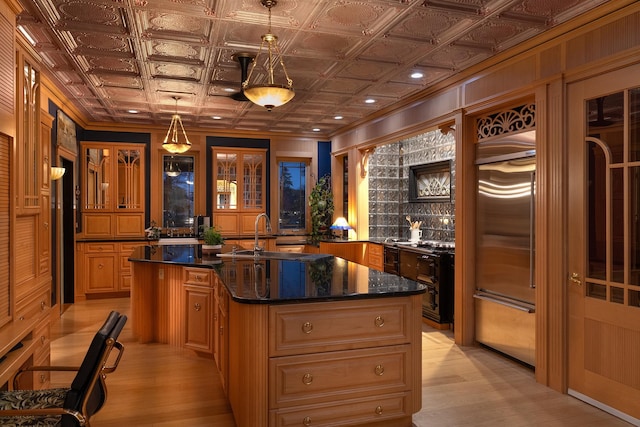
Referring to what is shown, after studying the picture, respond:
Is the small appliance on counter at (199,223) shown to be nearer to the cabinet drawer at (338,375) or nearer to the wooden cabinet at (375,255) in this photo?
the wooden cabinet at (375,255)

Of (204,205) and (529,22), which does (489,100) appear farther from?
(204,205)

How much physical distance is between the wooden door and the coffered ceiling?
0.73 meters

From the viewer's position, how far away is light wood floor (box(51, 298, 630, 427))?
10.1 ft

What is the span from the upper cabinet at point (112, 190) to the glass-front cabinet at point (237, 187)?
130cm

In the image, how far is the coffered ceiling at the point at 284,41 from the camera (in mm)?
3324

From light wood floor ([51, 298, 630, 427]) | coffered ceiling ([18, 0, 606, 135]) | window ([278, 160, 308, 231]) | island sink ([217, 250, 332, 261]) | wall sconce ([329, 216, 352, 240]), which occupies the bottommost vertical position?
light wood floor ([51, 298, 630, 427])

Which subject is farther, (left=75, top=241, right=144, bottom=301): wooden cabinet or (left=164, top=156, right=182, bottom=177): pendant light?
(left=164, top=156, right=182, bottom=177): pendant light

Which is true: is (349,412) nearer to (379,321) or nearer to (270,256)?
(379,321)

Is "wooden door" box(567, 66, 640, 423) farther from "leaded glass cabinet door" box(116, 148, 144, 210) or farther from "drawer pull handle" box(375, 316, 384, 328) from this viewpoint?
"leaded glass cabinet door" box(116, 148, 144, 210)

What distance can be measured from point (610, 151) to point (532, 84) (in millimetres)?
936

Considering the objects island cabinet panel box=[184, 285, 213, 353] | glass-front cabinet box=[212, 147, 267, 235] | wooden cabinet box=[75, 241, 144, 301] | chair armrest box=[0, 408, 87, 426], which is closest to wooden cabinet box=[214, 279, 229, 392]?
island cabinet panel box=[184, 285, 213, 353]

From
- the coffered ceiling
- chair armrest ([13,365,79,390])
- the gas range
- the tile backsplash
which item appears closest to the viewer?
chair armrest ([13,365,79,390])

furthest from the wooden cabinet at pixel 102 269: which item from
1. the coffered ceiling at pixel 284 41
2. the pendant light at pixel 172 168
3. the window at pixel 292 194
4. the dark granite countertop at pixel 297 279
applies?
the dark granite countertop at pixel 297 279

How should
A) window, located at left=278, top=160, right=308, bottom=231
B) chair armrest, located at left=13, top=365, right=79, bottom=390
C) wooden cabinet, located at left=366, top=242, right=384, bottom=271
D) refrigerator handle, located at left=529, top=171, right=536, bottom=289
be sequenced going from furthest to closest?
window, located at left=278, top=160, right=308, bottom=231 < wooden cabinet, located at left=366, top=242, right=384, bottom=271 < refrigerator handle, located at left=529, top=171, right=536, bottom=289 < chair armrest, located at left=13, top=365, right=79, bottom=390
